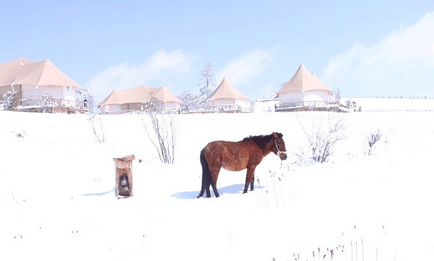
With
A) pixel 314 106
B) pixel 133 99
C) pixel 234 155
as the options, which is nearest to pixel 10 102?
pixel 133 99

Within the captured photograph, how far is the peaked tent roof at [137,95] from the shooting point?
48.9 metres

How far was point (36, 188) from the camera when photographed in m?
10.0

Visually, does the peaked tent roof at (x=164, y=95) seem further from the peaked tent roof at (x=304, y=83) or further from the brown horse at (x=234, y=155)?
the brown horse at (x=234, y=155)

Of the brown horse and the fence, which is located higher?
the fence

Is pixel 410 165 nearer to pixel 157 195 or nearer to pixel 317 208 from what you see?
pixel 317 208

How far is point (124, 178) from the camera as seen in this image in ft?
28.4

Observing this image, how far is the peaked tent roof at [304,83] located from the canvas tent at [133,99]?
15.8 meters

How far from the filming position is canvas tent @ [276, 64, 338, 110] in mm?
40125

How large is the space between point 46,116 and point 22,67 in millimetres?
19182

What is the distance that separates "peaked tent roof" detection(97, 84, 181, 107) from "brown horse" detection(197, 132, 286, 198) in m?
41.4

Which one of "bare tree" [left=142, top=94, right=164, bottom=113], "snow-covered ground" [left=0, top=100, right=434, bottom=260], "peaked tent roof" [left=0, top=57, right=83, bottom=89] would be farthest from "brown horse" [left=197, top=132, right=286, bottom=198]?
"peaked tent roof" [left=0, top=57, right=83, bottom=89]

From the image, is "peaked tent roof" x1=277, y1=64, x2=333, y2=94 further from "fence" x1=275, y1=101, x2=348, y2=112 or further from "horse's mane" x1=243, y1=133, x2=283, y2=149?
"horse's mane" x1=243, y1=133, x2=283, y2=149

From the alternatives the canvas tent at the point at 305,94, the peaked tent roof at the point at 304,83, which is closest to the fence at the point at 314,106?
the canvas tent at the point at 305,94

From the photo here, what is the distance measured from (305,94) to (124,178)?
34.6 m
